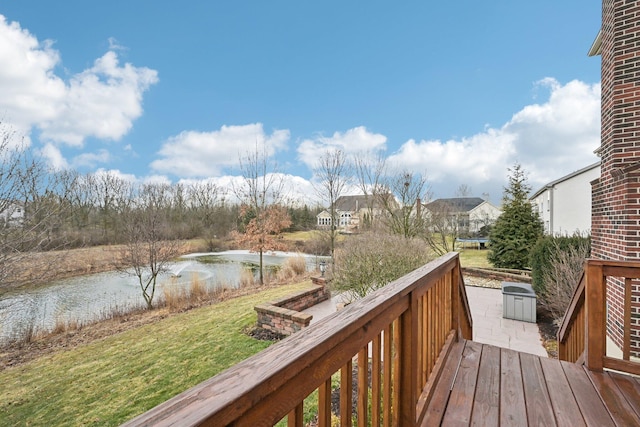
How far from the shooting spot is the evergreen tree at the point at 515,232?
1380 centimetres

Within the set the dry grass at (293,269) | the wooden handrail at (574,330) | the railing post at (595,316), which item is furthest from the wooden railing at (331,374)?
the dry grass at (293,269)

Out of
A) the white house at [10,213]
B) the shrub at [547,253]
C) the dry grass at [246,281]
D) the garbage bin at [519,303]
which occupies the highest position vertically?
the white house at [10,213]

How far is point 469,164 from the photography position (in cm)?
1817

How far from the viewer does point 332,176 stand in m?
12.7

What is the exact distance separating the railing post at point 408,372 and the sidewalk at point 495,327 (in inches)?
127

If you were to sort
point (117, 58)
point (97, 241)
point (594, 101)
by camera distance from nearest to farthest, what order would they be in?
1. point (594, 101)
2. point (117, 58)
3. point (97, 241)

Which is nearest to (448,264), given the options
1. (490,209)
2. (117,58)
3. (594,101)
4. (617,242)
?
(617,242)

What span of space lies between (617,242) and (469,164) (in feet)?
51.4

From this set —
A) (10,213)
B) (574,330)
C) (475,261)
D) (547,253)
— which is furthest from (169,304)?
(475,261)

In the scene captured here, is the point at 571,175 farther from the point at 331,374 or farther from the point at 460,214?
the point at 331,374

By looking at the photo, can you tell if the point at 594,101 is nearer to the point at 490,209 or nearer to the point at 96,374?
the point at 96,374

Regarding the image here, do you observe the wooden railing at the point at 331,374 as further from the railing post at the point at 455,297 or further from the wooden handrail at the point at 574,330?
the wooden handrail at the point at 574,330

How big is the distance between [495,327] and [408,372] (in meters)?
5.90

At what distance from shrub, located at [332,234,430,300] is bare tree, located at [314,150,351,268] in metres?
5.66
